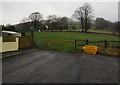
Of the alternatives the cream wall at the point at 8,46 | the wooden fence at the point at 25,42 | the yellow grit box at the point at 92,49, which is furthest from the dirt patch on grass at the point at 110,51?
the cream wall at the point at 8,46

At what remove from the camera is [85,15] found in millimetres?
47781

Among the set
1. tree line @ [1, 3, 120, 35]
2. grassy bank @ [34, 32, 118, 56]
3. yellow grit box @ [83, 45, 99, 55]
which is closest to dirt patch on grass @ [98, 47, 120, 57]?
yellow grit box @ [83, 45, 99, 55]

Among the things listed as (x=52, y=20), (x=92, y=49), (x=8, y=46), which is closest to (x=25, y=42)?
(x=8, y=46)

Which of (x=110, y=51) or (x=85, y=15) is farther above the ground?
(x=85, y=15)

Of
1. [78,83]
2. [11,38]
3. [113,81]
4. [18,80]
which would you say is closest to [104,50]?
[113,81]

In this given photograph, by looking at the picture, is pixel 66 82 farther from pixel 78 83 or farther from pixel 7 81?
pixel 7 81

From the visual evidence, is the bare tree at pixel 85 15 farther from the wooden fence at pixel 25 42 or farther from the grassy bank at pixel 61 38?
the wooden fence at pixel 25 42

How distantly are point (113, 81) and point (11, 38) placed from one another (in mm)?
10280

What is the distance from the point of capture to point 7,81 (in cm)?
388

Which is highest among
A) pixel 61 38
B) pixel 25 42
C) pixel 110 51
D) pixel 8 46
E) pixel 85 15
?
pixel 85 15

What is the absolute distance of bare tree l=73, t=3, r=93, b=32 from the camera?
46.5 meters

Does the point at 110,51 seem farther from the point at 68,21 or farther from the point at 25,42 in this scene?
the point at 68,21

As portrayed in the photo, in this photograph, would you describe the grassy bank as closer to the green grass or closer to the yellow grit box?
the green grass

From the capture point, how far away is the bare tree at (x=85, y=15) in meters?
46.5
